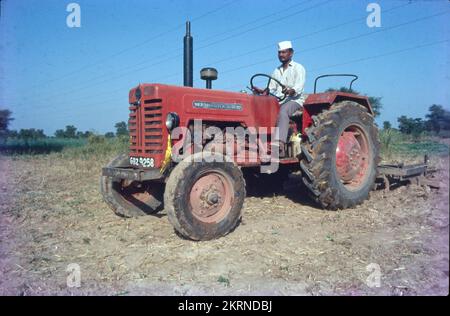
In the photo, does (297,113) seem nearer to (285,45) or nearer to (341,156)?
(341,156)

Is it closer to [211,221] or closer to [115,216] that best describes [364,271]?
[211,221]

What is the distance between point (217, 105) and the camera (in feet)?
16.3

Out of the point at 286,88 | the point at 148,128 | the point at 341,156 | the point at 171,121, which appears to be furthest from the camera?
the point at 341,156

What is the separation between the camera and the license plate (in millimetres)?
4613

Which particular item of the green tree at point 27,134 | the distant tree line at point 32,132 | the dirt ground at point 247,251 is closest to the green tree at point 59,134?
the distant tree line at point 32,132

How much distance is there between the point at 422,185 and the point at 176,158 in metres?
4.28

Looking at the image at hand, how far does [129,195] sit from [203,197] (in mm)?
1543

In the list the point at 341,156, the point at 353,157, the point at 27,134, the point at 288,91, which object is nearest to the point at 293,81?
the point at 288,91

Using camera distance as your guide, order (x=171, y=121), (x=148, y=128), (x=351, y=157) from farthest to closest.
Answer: (x=351, y=157) < (x=148, y=128) < (x=171, y=121)

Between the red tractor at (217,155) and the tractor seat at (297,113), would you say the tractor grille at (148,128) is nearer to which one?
the red tractor at (217,155)

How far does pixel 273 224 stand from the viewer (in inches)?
191

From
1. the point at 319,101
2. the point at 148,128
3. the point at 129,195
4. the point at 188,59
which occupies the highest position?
the point at 188,59

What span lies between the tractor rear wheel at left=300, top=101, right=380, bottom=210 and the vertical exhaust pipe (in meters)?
1.99

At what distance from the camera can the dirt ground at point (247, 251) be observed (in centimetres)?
300
